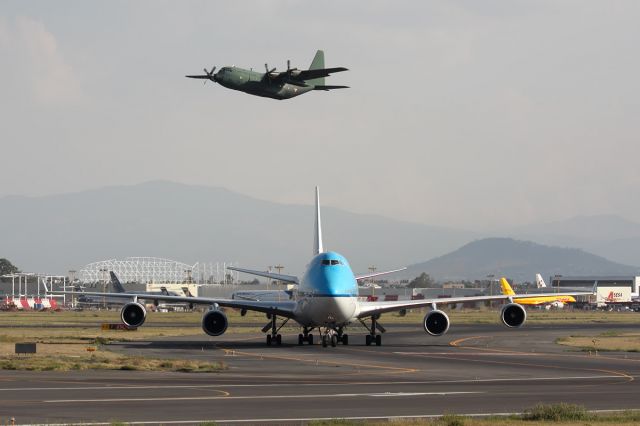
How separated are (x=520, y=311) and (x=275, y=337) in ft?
48.0

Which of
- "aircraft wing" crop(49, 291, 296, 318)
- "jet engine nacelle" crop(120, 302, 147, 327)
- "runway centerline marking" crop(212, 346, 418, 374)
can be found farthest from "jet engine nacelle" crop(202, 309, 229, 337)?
"runway centerline marking" crop(212, 346, 418, 374)

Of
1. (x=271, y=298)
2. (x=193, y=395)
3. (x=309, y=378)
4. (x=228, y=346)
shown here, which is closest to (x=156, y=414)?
(x=193, y=395)

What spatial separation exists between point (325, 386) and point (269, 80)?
38.7m

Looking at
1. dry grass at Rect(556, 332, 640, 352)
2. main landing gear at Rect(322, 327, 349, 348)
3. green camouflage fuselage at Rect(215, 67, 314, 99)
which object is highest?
green camouflage fuselage at Rect(215, 67, 314, 99)

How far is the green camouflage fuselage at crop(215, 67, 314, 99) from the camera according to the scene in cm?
7081

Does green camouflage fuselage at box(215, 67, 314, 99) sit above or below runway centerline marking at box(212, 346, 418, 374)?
above

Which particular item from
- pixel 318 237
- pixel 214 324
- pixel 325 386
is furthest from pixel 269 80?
pixel 325 386

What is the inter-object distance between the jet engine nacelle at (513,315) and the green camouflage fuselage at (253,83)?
21.4 m

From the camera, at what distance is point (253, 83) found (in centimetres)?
7181

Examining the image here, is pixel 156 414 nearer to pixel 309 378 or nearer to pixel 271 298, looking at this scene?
pixel 309 378

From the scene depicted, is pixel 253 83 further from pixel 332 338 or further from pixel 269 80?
pixel 332 338

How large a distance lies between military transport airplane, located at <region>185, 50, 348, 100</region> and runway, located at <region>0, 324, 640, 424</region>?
19.6m

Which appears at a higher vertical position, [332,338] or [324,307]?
[324,307]

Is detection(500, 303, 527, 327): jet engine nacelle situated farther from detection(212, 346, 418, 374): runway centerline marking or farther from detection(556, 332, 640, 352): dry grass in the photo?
detection(212, 346, 418, 374): runway centerline marking
